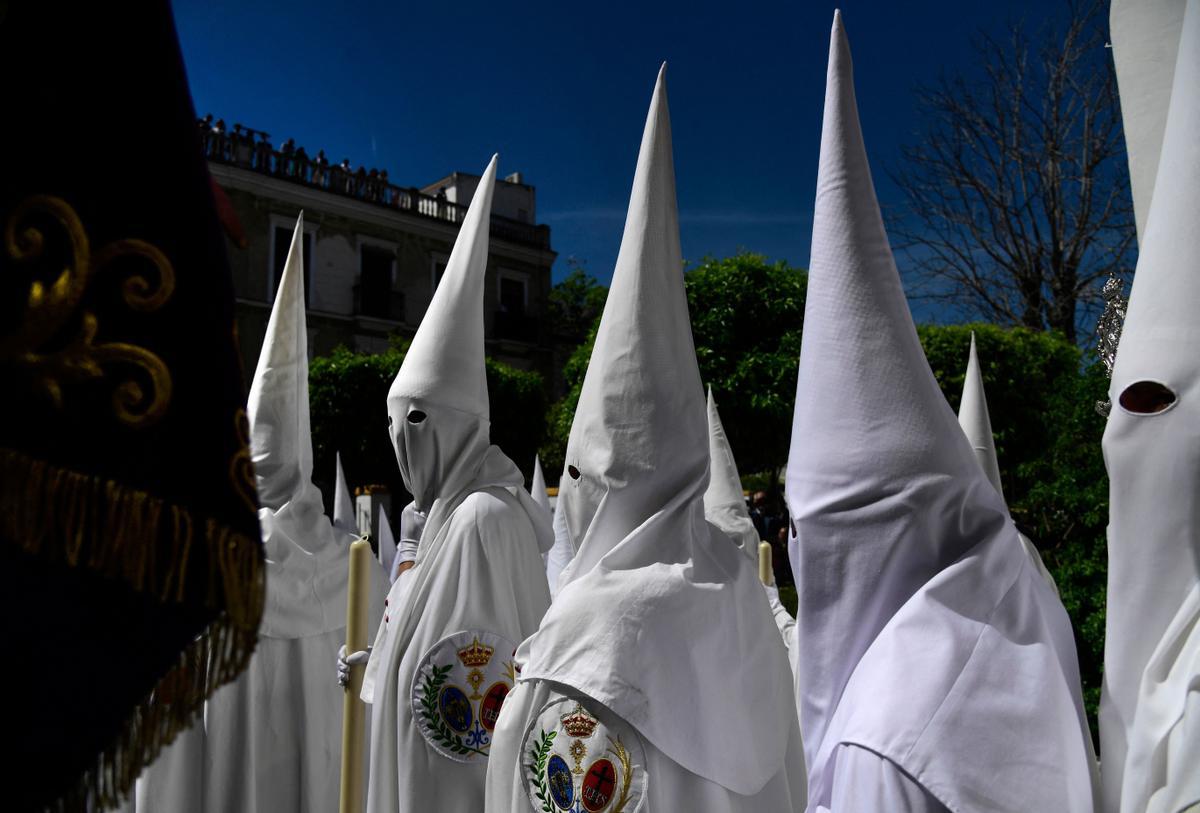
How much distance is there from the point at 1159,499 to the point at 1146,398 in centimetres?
19

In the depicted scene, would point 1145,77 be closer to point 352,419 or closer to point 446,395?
point 446,395

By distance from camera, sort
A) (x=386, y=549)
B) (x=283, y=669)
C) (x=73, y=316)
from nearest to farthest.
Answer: (x=73, y=316) → (x=283, y=669) → (x=386, y=549)

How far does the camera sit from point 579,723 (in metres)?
2.28

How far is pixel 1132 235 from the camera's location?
34.7 ft

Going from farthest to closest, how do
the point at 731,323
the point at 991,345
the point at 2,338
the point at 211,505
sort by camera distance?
1. the point at 731,323
2. the point at 991,345
3. the point at 211,505
4. the point at 2,338

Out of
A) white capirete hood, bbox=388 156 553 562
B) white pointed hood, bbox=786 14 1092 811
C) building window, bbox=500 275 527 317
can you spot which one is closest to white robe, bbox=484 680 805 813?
white pointed hood, bbox=786 14 1092 811

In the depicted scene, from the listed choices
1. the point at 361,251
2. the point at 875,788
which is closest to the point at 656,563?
the point at 875,788

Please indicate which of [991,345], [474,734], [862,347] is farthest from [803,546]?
Answer: [991,345]

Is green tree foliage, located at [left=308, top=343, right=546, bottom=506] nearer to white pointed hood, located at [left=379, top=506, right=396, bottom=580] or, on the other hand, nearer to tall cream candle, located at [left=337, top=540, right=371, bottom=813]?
white pointed hood, located at [left=379, top=506, right=396, bottom=580]

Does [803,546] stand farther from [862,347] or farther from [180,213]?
[180,213]

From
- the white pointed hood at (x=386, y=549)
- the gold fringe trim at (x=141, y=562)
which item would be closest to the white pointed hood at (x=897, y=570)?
the gold fringe trim at (x=141, y=562)

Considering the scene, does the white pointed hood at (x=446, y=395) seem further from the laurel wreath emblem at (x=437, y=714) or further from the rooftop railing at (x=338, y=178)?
the rooftop railing at (x=338, y=178)

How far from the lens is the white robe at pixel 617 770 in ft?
7.39

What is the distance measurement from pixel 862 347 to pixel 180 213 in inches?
51.3
